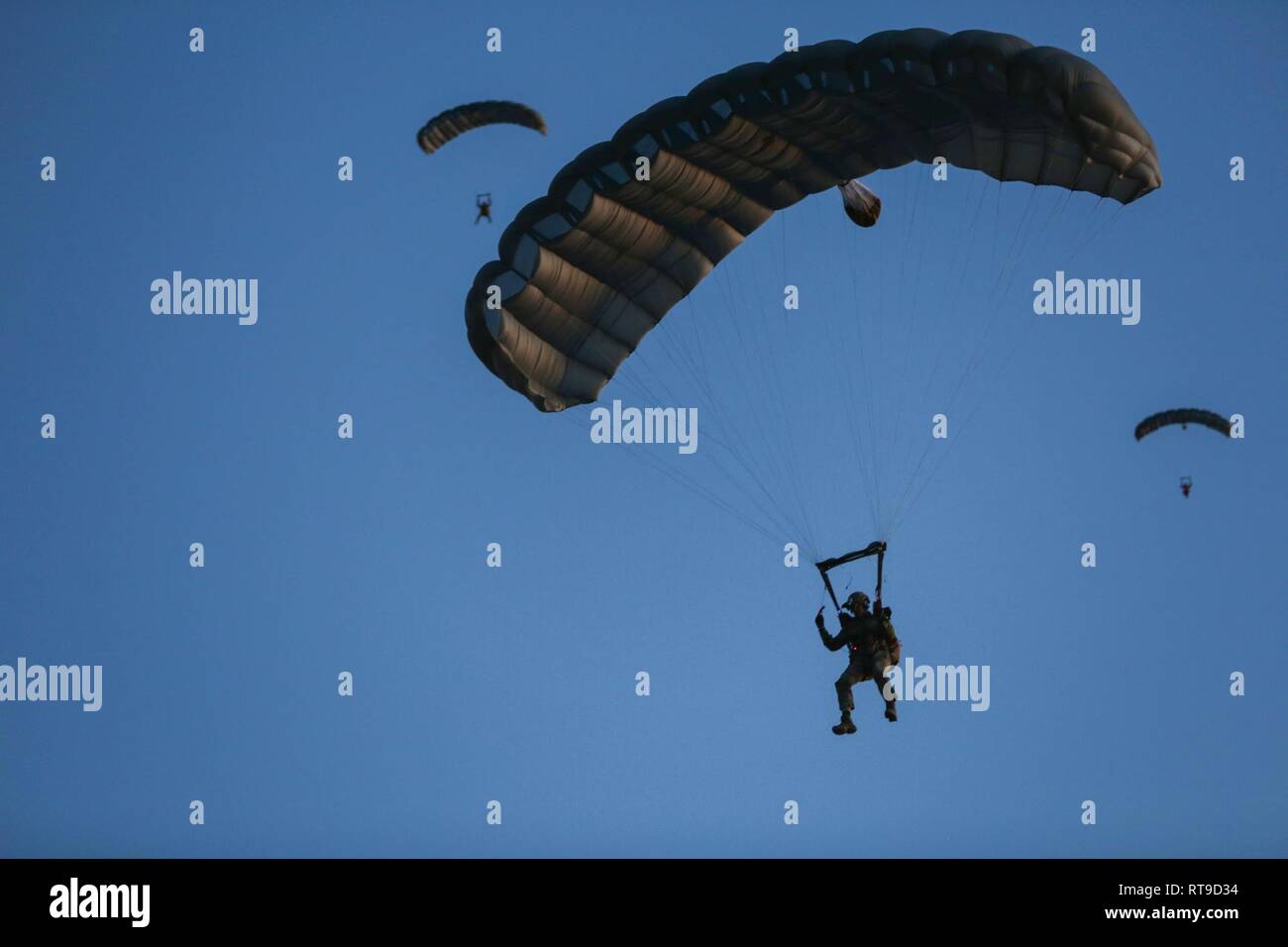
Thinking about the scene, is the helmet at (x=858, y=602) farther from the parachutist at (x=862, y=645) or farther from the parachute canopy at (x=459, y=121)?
the parachute canopy at (x=459, y=121)

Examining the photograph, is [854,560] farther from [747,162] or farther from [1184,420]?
[1184,420]

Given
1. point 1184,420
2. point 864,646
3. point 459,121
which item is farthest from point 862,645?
point 1184,420

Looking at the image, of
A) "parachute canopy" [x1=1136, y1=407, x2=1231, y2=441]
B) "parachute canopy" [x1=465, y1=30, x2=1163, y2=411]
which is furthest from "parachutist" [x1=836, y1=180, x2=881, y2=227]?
"parachute canopy" [x1=1136, y1=407, x2=1231, y2=441]

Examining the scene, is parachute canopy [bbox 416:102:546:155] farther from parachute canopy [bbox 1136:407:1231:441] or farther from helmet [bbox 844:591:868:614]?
parachute canopy [bbox 1136:407:1231:441]

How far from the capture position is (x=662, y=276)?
83.1 ft

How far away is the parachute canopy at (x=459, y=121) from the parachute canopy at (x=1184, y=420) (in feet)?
36.9

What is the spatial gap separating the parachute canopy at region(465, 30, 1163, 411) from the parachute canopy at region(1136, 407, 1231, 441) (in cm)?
1069

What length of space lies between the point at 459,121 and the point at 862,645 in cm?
905
